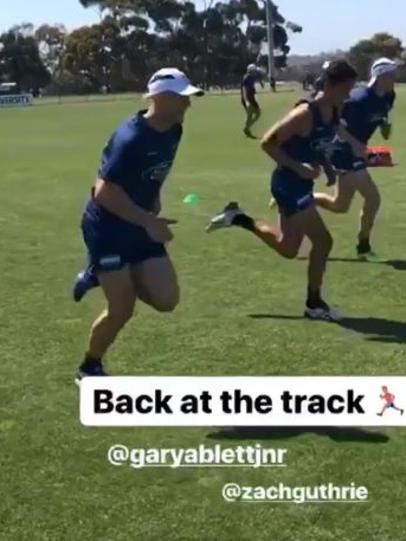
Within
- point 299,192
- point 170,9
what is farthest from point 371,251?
point 170,9

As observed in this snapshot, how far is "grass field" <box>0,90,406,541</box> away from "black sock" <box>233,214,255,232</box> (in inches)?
24.0

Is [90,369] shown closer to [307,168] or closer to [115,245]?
[115,245]

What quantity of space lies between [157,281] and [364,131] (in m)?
4.70

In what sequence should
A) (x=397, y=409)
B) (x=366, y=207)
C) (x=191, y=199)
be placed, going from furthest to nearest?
(x=191, y=199) < (x=366, y=207) < (x=397, y=409)

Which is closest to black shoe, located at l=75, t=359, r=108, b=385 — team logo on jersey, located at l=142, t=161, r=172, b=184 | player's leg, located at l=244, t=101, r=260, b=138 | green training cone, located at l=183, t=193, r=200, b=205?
team logo on jersey, located at l=142, t=161, r=172, b=184

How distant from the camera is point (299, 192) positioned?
8102 millimetres

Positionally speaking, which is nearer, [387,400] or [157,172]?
[387,400]

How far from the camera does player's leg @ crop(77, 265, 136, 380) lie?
248 inches

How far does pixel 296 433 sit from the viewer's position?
580 centimetres

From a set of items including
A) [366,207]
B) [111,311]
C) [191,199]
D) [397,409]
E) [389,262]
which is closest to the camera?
[397,409]

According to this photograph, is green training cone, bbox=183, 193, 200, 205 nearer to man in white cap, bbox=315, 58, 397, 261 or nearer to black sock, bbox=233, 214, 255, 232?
man in white cap, bbox=315, 58, 397, 261

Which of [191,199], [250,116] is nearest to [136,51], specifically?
[250,116]

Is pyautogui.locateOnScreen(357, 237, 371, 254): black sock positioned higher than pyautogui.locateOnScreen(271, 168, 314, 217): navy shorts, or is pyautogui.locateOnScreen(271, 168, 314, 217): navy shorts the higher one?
pyautogui.locateOnScreen(271, 168, 314, 217): navy shorts

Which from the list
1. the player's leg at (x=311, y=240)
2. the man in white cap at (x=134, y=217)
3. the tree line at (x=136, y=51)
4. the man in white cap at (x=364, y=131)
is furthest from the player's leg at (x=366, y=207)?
the tree line at (x=136, y=51)
